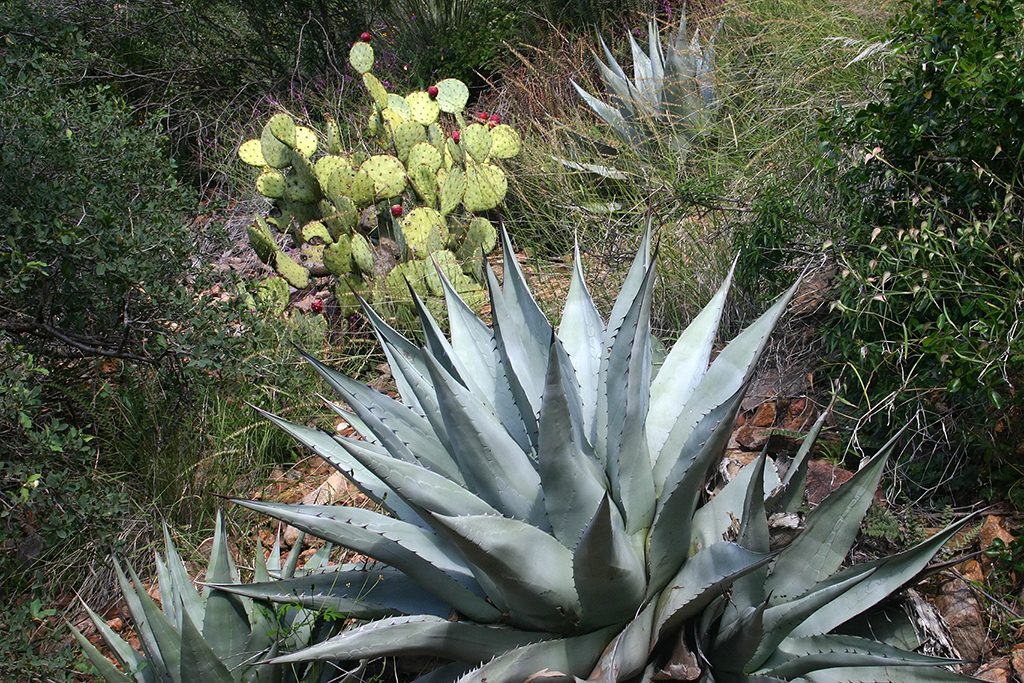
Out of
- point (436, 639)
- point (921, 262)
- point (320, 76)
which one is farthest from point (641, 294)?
point (320, 76)

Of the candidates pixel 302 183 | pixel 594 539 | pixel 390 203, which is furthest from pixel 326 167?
Answer: pixel 594 539

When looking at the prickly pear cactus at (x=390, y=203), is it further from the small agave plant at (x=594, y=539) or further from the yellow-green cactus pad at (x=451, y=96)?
the small agave plant at (x=594, y=539)

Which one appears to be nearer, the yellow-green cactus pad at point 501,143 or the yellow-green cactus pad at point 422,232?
the yellow-green cactus pad at point 422,232

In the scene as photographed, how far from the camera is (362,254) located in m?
4.18

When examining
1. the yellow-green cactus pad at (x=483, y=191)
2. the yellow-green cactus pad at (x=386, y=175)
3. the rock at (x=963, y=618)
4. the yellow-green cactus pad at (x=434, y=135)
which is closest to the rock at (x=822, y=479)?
the rock at (x=963, y=618)

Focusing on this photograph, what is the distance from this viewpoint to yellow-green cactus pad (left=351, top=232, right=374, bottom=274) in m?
4.16

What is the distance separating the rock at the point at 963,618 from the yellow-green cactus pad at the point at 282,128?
13.0 ft

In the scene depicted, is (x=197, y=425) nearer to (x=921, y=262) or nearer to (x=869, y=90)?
(x=921, y=262)

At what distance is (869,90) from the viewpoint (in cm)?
354

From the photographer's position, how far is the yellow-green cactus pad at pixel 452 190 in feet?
14.4

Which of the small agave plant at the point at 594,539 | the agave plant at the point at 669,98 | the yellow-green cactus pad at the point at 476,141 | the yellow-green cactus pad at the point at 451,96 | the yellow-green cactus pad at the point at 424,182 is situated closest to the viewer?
the small agave plant at the point at 594,539

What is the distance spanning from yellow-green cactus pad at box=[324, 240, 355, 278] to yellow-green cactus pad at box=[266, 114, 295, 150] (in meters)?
0.77

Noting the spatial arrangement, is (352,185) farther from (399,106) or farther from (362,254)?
(399,106)

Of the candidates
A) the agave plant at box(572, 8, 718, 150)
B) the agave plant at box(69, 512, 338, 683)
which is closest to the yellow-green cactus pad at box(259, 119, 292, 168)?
the agave plant at box(572, 8, 718, 150)
